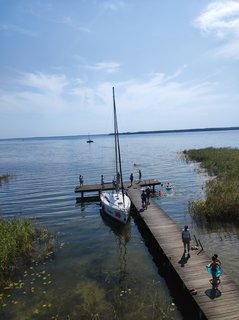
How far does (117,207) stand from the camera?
26297mm

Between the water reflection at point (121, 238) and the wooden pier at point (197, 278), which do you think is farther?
the water reflection at point (121, 238)

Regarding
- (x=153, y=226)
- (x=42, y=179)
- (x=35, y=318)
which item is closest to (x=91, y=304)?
(x=35, y=318)

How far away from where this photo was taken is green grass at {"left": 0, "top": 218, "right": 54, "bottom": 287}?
687 inches

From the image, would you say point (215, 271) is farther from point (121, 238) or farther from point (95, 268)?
point (121, 238)

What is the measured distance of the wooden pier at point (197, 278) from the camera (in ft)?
39.9

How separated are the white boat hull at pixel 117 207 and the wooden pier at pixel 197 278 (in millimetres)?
2661

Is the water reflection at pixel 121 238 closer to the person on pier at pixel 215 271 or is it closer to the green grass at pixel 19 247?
the person on pier at pixel 215 271

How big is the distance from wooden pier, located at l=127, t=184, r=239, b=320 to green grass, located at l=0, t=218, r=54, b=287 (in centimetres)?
812

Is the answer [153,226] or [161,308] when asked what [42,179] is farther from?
[161,308]

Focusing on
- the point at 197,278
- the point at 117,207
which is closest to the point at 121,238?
the point at 117,207

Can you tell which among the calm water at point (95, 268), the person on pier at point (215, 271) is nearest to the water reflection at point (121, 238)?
the calm water at point (95, 268)

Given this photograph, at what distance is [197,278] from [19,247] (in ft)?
39.5

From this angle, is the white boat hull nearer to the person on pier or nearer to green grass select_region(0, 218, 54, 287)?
green grass select_region(0, 218, 54, 287)

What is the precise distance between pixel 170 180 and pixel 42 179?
2221 cm
